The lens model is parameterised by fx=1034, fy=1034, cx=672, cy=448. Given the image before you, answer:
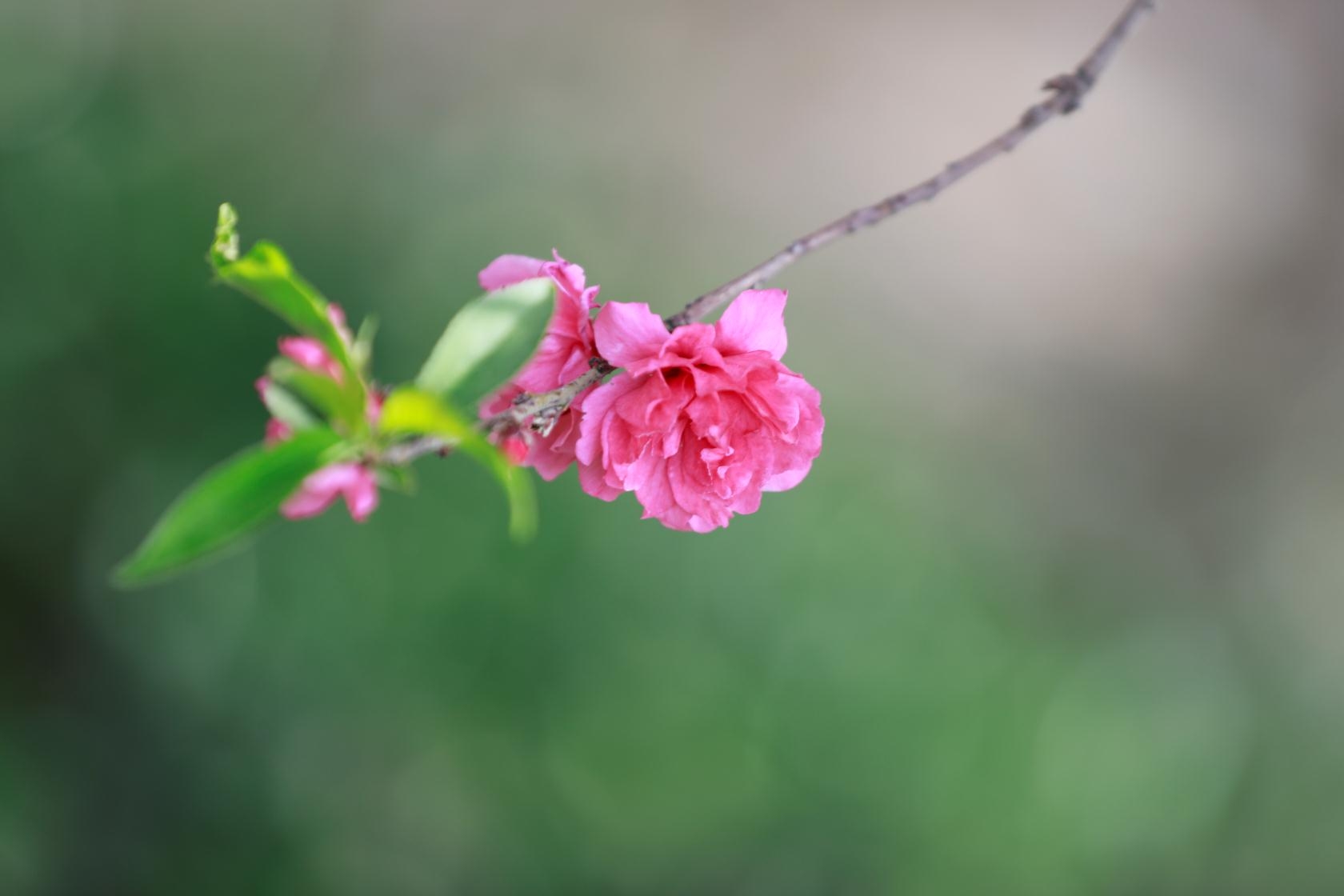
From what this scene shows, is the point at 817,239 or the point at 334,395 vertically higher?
the point at 817,239

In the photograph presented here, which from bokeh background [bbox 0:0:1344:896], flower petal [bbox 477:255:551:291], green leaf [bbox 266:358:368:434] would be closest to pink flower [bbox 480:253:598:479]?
flower petal [bbox 477:255:551:291]

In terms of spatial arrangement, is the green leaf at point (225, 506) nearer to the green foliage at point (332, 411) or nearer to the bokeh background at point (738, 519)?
the green foliage at point (332, 411)

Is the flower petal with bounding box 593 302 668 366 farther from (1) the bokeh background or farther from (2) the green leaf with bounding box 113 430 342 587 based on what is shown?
(1) the bokeh background

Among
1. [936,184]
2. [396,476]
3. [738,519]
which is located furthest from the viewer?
[738,519]

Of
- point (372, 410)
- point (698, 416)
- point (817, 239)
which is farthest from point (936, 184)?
point (372, 410)

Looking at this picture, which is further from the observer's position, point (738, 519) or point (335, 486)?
point (738, 519)

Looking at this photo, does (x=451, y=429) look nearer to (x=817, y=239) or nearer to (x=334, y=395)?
(x=334, y=395)
